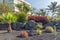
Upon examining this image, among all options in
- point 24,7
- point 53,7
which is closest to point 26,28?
point 24,7

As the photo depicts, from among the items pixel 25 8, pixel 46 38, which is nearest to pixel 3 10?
pixel 25 8

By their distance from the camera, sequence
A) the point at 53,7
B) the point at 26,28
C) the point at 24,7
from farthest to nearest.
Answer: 1. the point at 53,7
2. the point at 24,7
3. the point at 26,28

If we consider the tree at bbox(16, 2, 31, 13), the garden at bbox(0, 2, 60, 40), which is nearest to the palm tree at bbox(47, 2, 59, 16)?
the tree at bbox(16, 2, 31, 13)

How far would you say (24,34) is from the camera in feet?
75.1

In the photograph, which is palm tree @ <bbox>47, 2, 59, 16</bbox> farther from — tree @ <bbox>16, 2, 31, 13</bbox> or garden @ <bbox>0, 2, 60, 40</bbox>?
garden @ <bbox>0, 2, 60, 40</bbox>

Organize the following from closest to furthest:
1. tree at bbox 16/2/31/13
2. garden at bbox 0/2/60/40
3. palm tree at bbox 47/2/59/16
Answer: garden at bbox 0/2/60/40
tree at bbox 16/2/31/13
palm tree at bbox 47/2/59/16

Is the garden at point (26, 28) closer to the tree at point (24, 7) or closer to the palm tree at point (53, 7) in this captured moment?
the tree at point (24, 7)

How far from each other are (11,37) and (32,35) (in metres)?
2.16

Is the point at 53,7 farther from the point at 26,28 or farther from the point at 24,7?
the point at 26,28

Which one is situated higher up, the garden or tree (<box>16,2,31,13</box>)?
tree (<box>16,2,31,13</box>)

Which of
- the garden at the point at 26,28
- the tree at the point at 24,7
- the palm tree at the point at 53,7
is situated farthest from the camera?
the palm tree at the point at 53,7

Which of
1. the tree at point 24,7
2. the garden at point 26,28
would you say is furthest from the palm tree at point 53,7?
the garden at point 26,28

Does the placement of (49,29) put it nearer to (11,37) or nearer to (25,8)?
(11,37)

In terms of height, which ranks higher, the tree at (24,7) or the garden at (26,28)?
the tree at (24,7)
